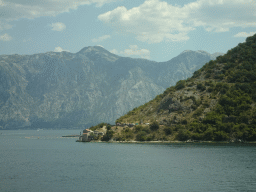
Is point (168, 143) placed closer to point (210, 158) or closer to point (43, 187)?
point (210, 158)

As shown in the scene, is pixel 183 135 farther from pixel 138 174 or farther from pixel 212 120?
pixel 138 174

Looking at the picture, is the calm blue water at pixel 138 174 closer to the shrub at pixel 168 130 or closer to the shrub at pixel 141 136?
the shrub at pixel 168 130

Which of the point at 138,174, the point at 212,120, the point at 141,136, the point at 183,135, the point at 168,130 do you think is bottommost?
the point at 138,174

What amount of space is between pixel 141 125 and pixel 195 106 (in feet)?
114

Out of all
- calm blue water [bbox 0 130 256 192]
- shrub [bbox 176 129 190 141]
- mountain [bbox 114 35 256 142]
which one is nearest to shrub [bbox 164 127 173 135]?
mountain [bbox 114 35 256 142]

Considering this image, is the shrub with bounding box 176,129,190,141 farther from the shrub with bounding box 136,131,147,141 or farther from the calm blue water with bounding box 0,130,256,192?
the calm blue water with bounding box 0,130,256,192

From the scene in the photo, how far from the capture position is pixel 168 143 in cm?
17600

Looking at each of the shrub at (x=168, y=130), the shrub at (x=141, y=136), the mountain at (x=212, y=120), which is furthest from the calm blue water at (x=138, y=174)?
the shrub at (x=141, y=136)

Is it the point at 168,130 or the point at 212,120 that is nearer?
the point at 212,120

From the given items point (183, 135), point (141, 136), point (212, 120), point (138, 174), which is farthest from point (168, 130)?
point (138, 174)

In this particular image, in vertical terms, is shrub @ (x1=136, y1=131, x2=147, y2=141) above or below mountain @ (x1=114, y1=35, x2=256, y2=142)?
below

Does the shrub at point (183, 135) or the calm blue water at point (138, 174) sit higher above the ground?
the shrub at point (183, 135)

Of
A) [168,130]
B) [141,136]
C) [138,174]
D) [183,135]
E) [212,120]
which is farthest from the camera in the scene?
[141,136]

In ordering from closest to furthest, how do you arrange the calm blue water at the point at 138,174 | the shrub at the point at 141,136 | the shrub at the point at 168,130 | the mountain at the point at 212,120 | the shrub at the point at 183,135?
the calm blue water at the point at 138,174 < the mountain at the point at 212,120 < the shrub at the point at 183,135 < the shrub at the point at 168,130 < the shrub at the point at 141,136
